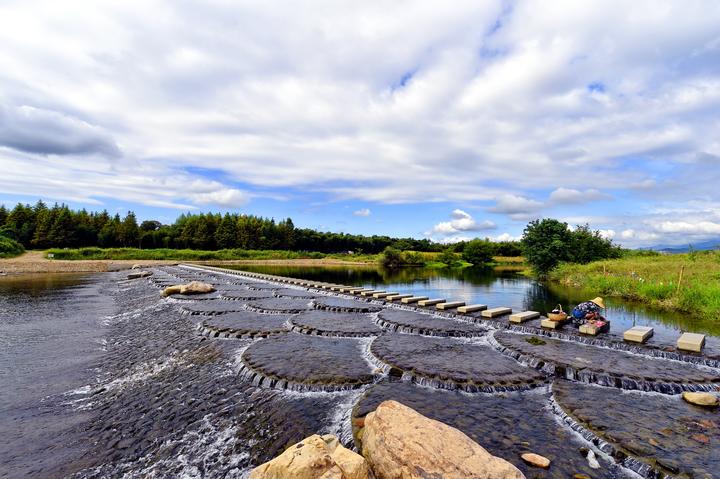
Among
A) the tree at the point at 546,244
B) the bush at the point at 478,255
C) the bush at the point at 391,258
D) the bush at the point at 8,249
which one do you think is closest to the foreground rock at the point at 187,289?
the tree at the point at 546,244

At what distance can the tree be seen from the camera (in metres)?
47.5

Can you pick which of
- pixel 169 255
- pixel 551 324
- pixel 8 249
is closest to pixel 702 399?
pixel 551 324

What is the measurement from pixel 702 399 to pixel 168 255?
286ft

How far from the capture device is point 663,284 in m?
24.6

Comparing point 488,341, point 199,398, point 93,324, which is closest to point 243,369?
point 199,398

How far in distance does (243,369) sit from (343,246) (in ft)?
376

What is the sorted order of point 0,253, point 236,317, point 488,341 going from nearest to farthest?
point 488,341 → point 236,317 → point 0,253

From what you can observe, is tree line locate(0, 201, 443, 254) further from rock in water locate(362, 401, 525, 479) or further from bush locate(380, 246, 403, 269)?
rock in water locate(362, 401, 525, 479)

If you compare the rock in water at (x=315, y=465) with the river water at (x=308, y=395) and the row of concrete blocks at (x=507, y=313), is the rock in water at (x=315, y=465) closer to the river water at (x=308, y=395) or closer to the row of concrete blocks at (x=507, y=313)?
the river water at (x=308, y=395)

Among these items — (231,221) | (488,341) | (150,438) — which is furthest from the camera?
(231,221)

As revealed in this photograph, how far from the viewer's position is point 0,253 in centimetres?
6103

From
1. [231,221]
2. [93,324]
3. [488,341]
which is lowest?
[93,324]

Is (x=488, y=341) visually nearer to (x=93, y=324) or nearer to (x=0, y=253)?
(x=93, y=324)

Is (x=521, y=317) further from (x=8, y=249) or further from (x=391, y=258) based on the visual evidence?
(x=8, y=249)
